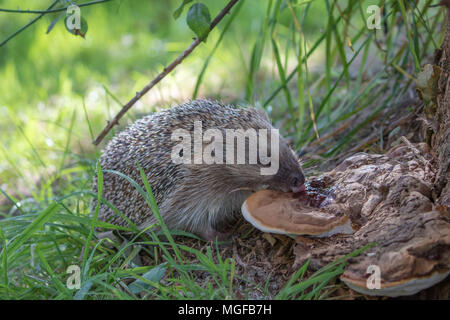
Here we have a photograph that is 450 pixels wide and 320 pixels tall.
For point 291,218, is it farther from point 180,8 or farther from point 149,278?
point 180,8

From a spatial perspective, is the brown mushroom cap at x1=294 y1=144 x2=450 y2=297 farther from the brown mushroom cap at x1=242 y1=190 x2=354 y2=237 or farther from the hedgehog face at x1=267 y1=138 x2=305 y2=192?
the hedgehog face at x1=267 y1=138 x2=305 y2=192

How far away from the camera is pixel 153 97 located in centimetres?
701

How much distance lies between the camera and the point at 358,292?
2406 mm

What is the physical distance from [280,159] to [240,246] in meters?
0.70

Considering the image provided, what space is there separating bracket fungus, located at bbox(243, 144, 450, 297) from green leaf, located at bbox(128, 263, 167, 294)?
2.09 ft

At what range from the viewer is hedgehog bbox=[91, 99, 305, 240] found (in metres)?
3.62

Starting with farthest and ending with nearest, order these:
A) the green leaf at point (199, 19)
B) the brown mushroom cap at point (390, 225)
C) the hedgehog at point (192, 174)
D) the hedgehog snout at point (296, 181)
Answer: the hedgehog at point (192, 174), the hedgehog snout at point (296, 181), the green leaf at point (199, 19), the brown mushroom cap at point (390, 225)

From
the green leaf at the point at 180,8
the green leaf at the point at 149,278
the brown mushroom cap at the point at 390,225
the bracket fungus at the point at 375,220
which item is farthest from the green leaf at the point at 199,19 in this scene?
the green leaf at the point at 149,278

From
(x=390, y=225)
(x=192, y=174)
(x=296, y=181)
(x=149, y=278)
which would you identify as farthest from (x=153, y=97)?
(x=390, y=225)

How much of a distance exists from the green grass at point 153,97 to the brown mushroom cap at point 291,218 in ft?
0.82

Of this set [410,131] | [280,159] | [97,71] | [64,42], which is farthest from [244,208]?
[64,42]

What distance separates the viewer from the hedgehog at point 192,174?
3.62 m

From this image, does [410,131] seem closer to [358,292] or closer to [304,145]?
[304,145]

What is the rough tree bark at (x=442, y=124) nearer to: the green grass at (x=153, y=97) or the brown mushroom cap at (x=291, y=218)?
the green grass at (x=153, y=97)
